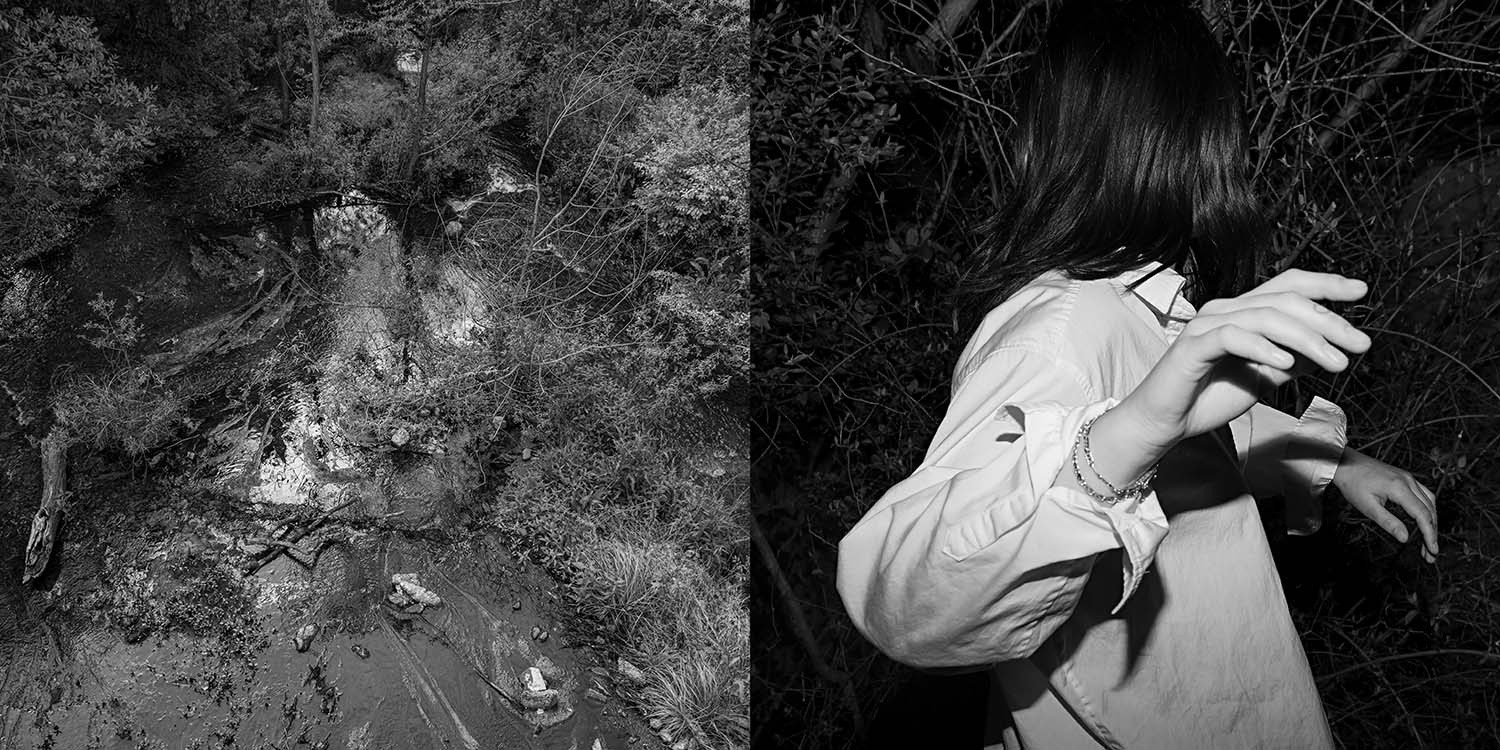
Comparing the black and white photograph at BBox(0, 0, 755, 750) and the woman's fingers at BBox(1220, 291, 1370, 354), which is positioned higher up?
the woman's fingers at BBox(1220, 291, 1370, 354)

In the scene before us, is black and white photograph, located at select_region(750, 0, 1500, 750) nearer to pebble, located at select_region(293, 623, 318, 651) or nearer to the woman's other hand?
the woman's other hand

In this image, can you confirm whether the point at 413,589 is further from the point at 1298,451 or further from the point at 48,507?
the point at 1298,451

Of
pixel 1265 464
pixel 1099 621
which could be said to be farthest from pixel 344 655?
pixel 1265 464

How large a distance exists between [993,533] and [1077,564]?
0.06 m

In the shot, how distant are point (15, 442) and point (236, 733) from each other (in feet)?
1.77

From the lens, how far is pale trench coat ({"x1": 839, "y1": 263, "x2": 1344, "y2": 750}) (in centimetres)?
57

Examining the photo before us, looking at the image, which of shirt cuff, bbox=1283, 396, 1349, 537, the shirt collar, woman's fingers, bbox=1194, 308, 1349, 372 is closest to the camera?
woman's fingers, bbox=1194, 308, 1349, 372

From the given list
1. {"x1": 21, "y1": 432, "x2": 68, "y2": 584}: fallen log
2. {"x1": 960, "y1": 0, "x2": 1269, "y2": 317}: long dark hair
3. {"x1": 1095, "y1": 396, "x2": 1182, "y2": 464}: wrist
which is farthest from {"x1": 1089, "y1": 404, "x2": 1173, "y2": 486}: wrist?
{"x1": 21, "y1": 432, "x2": 68, "y2": 584}: fallen log

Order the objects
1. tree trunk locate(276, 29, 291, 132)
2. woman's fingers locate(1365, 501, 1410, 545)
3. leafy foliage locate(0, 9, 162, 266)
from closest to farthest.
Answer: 1. woman's fingers locate(1365, 501, 1410, 545)
2. leafy foliage locate(0, 9, 162, 266)
3. tree trunk locate(276, 29, 291, 132)

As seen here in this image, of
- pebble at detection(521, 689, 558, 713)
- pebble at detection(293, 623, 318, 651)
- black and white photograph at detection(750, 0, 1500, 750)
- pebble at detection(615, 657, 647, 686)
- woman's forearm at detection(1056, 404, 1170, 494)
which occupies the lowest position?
pebble at detection(521, 689, 558, 713)

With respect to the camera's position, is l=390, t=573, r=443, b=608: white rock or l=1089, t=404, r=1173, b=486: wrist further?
l=390, t=573, r=443, b=608: white rock

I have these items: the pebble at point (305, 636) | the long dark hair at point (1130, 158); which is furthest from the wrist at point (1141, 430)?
the pebble at point (305, 636)

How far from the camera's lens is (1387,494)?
101 cm

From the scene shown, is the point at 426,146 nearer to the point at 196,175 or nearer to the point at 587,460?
the point at 196,175
